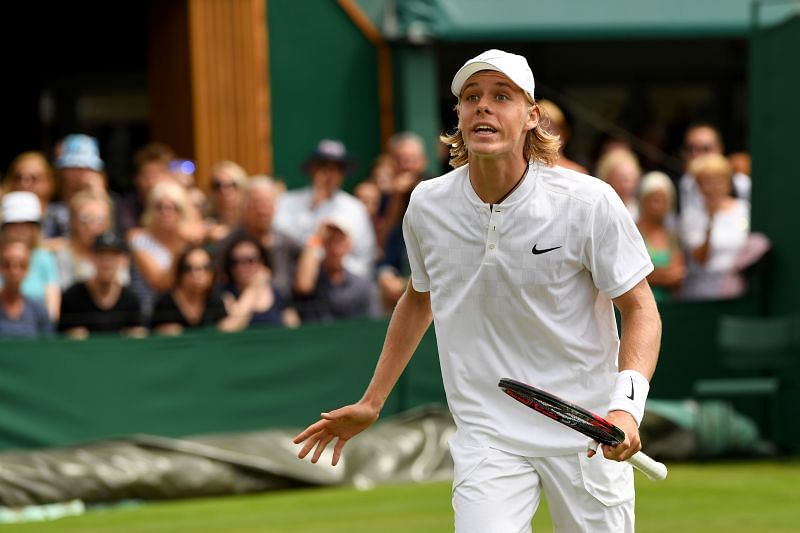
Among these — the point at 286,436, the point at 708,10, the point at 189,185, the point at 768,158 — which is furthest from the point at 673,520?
the point at 708,10

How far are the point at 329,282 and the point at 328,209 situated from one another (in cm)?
91

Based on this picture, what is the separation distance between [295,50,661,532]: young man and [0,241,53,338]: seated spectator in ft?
17.8

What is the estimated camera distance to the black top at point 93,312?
10453 millimetres

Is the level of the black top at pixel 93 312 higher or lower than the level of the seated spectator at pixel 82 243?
lower

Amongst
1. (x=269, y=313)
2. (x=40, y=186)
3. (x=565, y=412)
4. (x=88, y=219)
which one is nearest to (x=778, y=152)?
(x=269, y=313)

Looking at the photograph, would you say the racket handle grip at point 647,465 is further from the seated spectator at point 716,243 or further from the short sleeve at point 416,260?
the seated spectator at point 716,243

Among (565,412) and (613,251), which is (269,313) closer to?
(613,251)

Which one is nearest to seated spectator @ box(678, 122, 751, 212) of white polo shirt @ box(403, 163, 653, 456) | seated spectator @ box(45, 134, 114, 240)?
seated spectator @ box(45, 134, 114, 240)

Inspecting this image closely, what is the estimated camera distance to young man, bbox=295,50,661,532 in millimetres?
5047

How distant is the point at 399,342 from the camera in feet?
18.0

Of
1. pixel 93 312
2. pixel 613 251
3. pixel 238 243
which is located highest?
pixel 613 251

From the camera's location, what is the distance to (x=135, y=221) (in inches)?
466

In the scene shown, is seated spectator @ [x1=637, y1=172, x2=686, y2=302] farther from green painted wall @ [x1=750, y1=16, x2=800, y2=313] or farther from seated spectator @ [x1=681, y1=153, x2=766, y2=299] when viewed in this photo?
green painted wall @ [x1=750, y1=16, x2=800, y2=313]

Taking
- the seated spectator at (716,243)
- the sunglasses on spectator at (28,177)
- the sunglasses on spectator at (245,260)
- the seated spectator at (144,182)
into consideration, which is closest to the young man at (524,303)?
the sunglasses on spectator at (245,260)
